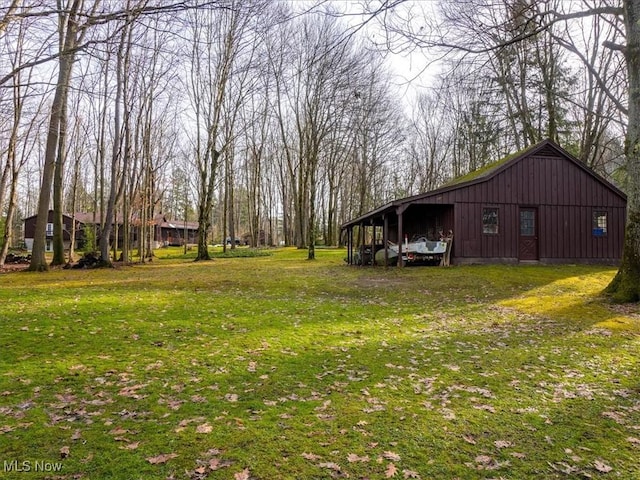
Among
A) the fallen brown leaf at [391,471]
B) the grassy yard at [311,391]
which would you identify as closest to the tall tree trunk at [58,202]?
the grassy yard at [311,391]

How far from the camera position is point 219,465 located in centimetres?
288

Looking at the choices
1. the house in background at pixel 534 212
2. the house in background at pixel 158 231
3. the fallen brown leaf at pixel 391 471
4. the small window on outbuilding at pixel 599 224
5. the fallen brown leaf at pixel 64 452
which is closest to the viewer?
the fallen brown leaf at pixel 391 471

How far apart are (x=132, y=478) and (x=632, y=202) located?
11.4m

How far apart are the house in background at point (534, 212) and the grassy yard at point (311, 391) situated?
903 cm

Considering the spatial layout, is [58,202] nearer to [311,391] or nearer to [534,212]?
[311,391]

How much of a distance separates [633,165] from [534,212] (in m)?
9.22

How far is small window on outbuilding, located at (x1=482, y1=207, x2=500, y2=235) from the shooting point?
1794cm

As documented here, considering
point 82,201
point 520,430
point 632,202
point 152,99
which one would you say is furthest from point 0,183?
point 82,201

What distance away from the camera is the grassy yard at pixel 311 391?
117 inches

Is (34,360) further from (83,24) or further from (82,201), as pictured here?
(82,201)

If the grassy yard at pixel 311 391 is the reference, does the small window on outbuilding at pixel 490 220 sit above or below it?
above

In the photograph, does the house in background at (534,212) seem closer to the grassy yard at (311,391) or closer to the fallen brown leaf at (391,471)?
the grassy yard at (311,391)

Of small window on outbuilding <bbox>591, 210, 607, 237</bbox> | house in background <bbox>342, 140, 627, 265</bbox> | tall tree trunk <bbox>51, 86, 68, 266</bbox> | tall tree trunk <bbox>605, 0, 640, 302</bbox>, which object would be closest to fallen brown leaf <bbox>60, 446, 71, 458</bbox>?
tall tree trunk <bbox>605, 0, 640, 302</bbox>

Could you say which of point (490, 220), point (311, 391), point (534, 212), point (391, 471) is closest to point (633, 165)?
point (490, 220)
